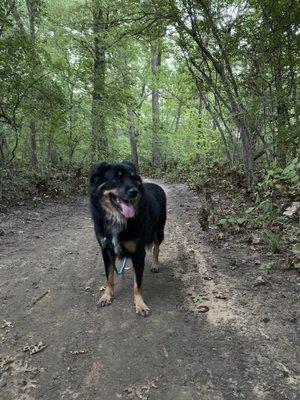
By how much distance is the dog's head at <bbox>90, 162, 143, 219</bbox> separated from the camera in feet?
13.1

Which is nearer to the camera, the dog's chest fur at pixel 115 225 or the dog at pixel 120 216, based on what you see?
the dog at pixel 120 216

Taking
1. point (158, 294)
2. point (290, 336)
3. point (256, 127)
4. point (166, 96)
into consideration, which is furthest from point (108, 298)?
point (166, 96)

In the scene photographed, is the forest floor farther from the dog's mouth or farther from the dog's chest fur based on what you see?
the dog's mouth

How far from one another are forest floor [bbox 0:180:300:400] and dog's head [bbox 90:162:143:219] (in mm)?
1219

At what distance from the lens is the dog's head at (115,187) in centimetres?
399

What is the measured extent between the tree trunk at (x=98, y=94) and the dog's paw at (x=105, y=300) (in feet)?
28.7

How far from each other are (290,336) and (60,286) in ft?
9.82

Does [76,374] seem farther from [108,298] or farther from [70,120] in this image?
[70,120]

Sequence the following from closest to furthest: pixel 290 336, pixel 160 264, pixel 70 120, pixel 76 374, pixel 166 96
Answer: pixel 76 374, pixel 290 336, pixel 160 264, pixel 70 120, pixel 166 96

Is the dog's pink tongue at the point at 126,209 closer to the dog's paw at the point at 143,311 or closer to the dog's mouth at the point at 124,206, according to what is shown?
the dog's mouth at the point at 124,206

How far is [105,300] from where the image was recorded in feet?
14.2

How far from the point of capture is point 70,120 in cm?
1138

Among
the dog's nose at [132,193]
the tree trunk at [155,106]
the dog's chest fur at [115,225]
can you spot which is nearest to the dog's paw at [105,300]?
the dog's chest fur at [115,225]

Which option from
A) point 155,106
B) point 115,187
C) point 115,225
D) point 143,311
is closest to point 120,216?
point 115,225
